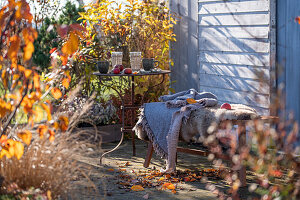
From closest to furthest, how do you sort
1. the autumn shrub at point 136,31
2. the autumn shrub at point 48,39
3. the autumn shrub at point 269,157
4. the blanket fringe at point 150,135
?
1. the autumn shrub at point 269,157
2. the blanket fringe at point 150,135
3. the autumn shrub at point 136,31
4. the autumn shrub at point 48,39

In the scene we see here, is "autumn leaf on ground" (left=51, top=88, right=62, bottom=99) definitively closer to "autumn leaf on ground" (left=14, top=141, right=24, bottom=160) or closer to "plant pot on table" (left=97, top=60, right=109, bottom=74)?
"autumn leaf on ground" (left=14, top=141, right=24, bottom=160)

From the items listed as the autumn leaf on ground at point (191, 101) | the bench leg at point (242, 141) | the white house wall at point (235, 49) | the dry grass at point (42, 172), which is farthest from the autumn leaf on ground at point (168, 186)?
the dry grass at point (42, 172)

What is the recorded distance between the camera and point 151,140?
4.84 m

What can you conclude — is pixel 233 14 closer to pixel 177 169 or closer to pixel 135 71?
pixel 135 71

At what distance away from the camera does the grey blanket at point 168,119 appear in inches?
181

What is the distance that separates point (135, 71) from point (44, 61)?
3.36 metres

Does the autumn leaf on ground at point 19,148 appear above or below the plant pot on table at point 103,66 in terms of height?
below

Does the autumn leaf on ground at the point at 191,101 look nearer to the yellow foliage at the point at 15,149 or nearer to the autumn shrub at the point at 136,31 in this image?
the autumn shrub at the point at 136,31

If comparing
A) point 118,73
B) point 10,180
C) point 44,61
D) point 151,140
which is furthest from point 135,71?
point 44,61

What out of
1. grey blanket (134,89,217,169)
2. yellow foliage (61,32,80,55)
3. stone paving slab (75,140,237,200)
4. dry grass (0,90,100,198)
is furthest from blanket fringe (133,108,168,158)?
yellow foliage (61,32,80,55)

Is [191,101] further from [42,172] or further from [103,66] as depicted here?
[42,172]

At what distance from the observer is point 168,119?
4.71 metres

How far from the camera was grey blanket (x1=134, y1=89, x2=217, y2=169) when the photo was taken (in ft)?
15.0

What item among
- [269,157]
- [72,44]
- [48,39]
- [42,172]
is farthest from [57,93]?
[48,39]
